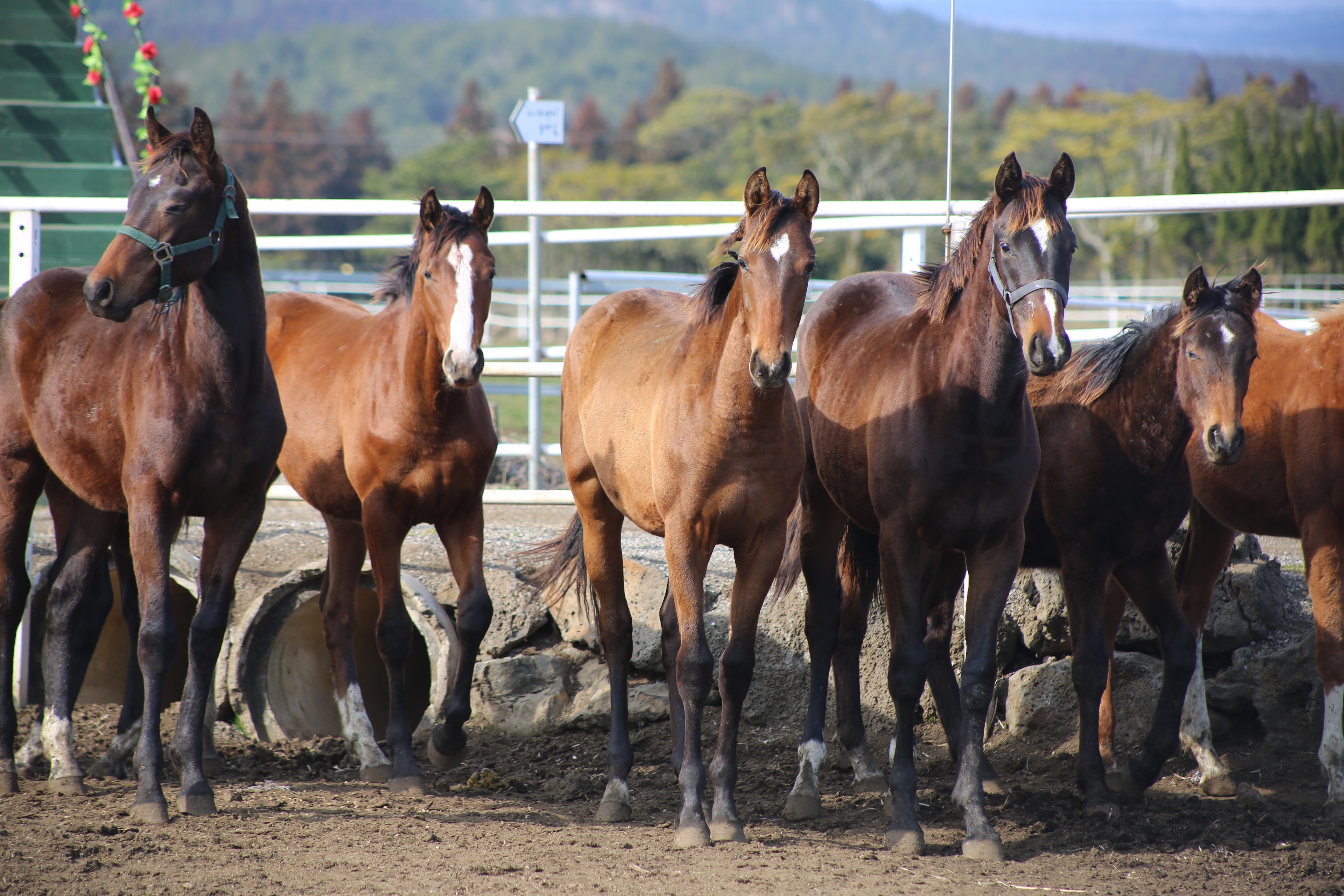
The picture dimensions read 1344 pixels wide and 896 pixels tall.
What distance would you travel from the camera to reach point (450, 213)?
4.24 metres

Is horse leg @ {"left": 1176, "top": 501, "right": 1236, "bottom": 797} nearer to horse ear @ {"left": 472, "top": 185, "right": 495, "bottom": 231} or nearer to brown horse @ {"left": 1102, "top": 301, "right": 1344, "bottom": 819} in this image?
brown horse @ {"left": 1102, "top": 301, "right": 1344, "bottom": 819}

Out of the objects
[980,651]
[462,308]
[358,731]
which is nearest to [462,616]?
[358,731]

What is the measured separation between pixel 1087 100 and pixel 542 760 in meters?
64.1

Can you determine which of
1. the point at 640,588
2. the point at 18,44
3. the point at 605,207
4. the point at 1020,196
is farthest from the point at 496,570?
the point at 18,44

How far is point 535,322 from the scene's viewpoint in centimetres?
643

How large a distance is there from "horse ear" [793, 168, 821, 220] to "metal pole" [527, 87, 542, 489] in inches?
102

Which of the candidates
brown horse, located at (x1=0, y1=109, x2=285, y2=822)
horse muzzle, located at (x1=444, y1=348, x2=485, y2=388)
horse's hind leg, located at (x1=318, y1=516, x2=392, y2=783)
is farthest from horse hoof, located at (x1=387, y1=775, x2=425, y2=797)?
horse muzzle, located at (x1=444, y1=348, x2=485, y2=388)

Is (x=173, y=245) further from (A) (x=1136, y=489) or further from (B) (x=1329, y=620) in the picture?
(B) (x=1329, y=620)

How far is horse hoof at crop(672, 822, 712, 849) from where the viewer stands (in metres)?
3.60

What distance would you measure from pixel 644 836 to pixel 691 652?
66 centimetres

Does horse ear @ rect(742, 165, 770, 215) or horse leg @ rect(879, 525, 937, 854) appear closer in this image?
horse ear @ rect(742, 165, 770, 215)

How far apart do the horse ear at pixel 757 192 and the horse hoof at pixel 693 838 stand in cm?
201

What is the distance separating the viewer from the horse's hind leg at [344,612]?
4.94 metres

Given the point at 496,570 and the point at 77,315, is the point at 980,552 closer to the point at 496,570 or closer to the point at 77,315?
the point at 496,570
